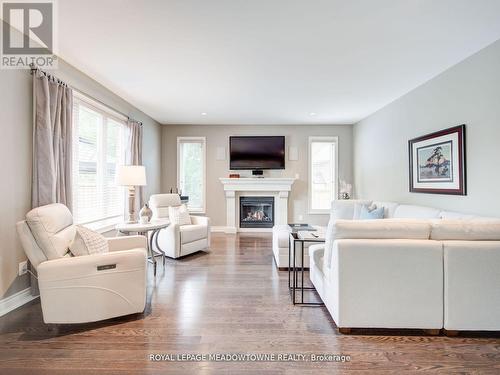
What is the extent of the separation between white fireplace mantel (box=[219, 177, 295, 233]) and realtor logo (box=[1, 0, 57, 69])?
3997 millimetres

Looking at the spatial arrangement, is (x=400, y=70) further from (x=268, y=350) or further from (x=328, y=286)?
(x=268, y=350)

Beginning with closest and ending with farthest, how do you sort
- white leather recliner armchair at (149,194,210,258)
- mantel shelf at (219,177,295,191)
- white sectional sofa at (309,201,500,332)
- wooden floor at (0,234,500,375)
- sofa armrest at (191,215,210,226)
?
wooden floor at (0,234,500,375) → white sectional sofa at (309,201,500,332) → white leather recliner armchair at (149,194,210,258) → sofa armrest at (191,215,210,226) → mantel shelf at (219,177,295,191)

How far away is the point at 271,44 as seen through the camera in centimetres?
263

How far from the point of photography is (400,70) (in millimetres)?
3211

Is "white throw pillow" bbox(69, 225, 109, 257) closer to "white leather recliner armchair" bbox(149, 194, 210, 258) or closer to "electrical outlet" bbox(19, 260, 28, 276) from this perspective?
"electrical outlet" bbox(19, 260, 28, 276)

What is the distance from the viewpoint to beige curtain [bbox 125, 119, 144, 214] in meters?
4.45

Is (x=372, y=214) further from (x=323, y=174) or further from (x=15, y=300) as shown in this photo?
(x=15, y=300)

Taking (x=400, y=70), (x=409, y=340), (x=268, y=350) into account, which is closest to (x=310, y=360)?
(x=268, y=350)

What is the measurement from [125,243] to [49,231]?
822 mm

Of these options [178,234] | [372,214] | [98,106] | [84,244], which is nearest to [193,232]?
[178,234]

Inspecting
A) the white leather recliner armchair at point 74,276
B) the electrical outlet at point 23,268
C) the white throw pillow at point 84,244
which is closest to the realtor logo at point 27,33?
the white leather recliner armchair at point 74,276

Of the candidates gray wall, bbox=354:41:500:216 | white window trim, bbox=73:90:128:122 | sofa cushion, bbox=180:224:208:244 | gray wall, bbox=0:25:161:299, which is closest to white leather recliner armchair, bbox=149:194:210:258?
sofa cushion, bbox=180:224:208:244

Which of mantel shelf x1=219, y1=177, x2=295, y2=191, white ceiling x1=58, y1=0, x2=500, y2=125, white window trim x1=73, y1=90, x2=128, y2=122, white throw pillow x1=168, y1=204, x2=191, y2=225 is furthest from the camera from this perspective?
mantel shelf x1=219, y1=177, x2=295, y2=191

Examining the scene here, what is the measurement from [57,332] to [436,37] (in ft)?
14.2
